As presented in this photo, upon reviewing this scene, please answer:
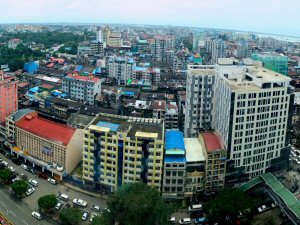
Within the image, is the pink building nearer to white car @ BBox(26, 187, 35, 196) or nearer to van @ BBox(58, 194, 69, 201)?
white car @ BBox(26, 187, 35, 196)

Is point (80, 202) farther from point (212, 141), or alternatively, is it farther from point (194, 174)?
point (212, 141)

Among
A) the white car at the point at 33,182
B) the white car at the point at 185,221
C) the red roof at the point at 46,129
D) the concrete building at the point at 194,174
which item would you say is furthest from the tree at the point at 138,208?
the red roof at the point at 46,129

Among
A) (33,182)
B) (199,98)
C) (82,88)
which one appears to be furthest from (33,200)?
(82,88)

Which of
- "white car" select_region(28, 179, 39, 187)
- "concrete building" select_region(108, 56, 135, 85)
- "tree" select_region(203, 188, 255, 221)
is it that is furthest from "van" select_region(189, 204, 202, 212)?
"concrete building" select_region(108, 56, 135, 85)

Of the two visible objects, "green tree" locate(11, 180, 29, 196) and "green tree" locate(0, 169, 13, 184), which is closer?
"green tree" locate(11, 180, 29, 196)

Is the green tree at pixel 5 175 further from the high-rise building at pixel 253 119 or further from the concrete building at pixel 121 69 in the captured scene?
the concrete building at pixel 121 69

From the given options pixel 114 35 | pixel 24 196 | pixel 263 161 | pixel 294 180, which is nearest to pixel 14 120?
pixel 24 196
